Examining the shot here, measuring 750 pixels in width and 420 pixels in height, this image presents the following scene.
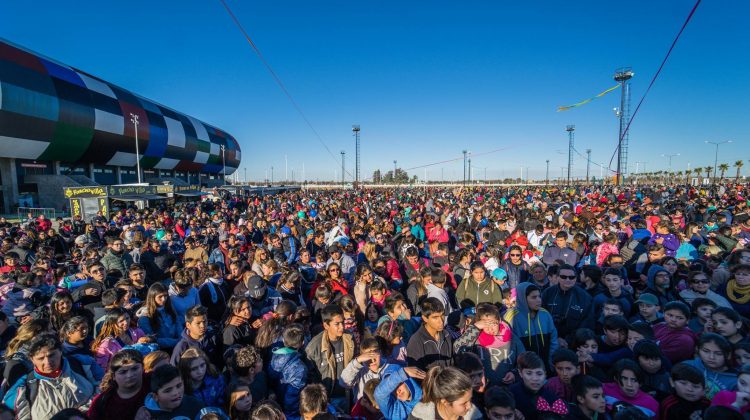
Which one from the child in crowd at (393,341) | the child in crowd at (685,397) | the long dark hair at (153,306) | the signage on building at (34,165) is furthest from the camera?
the signage on building at (34,165)

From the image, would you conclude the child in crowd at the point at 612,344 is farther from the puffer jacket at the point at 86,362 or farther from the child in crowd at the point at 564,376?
the puffer jacket at the point at 86,362

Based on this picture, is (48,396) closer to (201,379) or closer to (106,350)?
(106,350)

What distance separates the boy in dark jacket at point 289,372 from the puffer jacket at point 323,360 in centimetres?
17

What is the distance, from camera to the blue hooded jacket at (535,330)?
354 cm

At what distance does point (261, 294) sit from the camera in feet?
14.7

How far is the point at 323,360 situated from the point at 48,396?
206 centimetres

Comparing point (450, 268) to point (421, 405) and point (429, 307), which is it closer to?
point (429, 307)

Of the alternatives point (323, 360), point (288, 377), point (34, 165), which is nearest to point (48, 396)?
point (288, 377)

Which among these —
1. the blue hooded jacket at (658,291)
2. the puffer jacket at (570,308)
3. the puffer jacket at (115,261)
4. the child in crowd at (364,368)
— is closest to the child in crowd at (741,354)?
the puffer jacket at (570,308)

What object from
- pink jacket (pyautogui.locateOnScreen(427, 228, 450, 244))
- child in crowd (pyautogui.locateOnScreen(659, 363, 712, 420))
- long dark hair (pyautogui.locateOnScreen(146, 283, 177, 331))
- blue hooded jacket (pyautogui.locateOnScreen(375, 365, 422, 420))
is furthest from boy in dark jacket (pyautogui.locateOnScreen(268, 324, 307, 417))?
pink jacket (pyautogui.locateOnScreen(427, 228, 450, 244))

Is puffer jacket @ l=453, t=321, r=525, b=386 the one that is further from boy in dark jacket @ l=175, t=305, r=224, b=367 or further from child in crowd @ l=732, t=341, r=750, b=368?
boy in dark jacket @ l=175, t=305, r=224, b=367

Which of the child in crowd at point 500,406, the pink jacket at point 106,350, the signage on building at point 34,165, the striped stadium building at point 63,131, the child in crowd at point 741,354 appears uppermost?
the striped stadium building at point 63,131

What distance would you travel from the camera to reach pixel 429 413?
7.41 ft

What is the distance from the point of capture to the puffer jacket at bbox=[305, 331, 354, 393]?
3.11m
